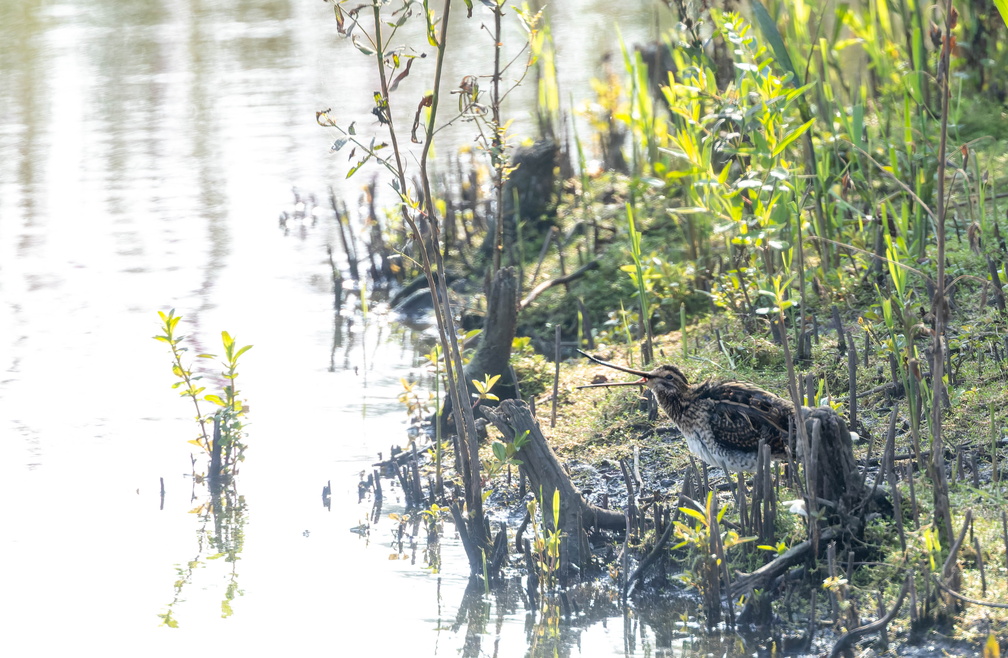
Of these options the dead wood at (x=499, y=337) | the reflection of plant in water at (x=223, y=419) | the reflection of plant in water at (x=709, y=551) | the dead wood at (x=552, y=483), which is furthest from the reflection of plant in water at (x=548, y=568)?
the reflection of plant in water at (x=223, y=419)

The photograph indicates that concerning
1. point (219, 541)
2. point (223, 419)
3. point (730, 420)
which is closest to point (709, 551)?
point (730, 420)

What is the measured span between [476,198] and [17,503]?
4079 mm

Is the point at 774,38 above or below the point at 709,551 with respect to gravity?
above

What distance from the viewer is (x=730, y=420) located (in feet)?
14.5

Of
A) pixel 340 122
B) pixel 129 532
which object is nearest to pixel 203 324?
pixel 129 532

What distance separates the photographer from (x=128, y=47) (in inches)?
584

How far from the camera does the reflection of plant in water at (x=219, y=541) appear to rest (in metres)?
4.50

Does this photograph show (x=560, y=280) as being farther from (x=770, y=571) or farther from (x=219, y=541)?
(x=770, y=571)

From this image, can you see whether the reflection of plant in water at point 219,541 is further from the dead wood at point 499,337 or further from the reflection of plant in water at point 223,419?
the dead wood at point 499,337

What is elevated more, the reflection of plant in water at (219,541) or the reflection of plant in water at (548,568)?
the reflection of plant in water at (548,568)

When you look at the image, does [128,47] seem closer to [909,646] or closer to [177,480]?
[177,480]

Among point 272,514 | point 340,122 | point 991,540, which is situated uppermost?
point 340,122

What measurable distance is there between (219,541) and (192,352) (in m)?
2.35

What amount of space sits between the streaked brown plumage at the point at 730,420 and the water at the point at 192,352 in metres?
0.78
